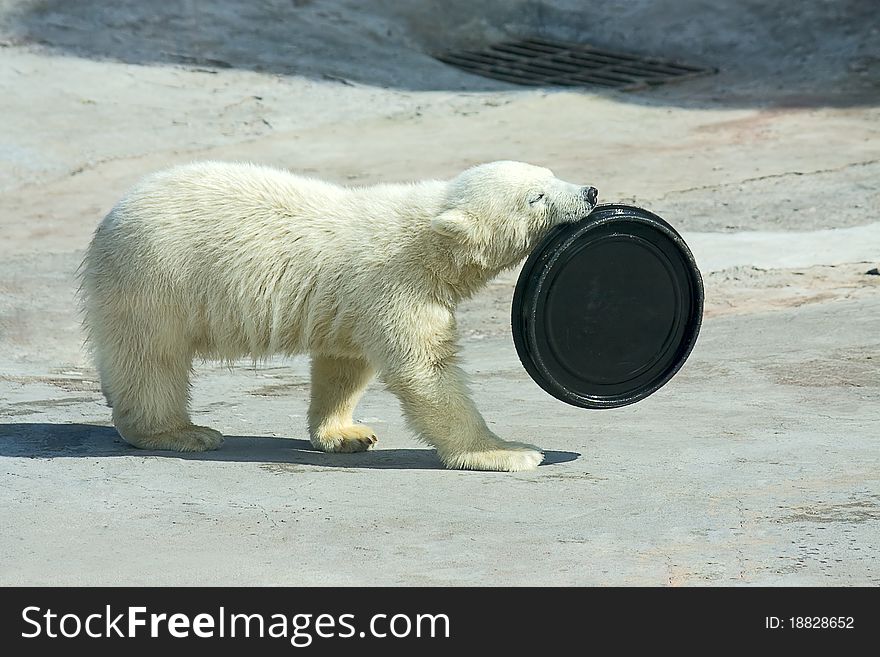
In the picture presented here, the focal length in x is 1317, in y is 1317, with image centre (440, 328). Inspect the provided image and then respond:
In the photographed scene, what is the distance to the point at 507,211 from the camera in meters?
4.81

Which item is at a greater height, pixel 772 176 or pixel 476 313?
pixel 772 176

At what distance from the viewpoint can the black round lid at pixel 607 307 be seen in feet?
15.4

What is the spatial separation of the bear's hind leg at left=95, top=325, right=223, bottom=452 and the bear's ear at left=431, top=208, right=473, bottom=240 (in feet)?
3.54

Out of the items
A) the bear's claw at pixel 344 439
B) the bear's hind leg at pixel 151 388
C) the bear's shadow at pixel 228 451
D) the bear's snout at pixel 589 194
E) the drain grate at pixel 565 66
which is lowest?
the bear's shadow at pixel 228 451

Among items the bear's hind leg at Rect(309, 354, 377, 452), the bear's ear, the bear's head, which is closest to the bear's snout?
the bear's head

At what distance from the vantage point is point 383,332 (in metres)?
4.69

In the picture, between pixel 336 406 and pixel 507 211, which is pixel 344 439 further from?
pixel 507 211

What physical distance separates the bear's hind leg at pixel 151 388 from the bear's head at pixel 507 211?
44.4 inches

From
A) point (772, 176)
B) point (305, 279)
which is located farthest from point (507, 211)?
point (772, 176)

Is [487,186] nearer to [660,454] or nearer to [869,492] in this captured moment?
[660,454]

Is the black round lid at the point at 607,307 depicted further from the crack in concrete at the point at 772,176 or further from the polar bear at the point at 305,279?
the crack in concrete at the point at 772,176

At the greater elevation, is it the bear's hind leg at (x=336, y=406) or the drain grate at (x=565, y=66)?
the drain grate at (x=565, y=66)

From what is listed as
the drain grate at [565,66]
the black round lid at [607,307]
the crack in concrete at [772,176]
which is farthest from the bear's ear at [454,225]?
the drain grate at [565,66]

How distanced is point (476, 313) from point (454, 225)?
10.3 feet
